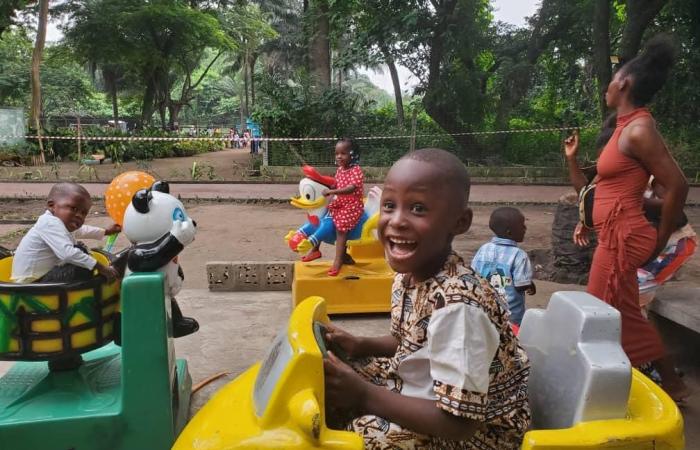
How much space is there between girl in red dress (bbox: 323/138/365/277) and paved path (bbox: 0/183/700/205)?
7.17m

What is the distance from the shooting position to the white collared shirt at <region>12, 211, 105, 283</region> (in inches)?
88.1

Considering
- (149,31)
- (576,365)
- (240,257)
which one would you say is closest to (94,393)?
(576,365)

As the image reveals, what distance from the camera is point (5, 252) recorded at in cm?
250

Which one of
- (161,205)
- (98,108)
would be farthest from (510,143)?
(98,108)

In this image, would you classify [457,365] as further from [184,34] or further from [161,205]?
[184,34]

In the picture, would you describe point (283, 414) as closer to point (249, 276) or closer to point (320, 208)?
point (320, 208)

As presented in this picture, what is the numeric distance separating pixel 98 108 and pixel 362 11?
1737 inches

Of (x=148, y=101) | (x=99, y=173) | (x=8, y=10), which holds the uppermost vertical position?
(x=8, y=10)

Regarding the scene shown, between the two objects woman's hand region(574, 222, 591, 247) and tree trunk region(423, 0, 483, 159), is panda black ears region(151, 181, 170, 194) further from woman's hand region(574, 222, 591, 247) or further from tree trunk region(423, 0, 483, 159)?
tree trunk region(423, 0, 483, 159)

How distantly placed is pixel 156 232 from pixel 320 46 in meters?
14.1

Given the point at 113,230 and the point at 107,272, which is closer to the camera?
the point at 107,272

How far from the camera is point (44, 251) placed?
7.65 ft

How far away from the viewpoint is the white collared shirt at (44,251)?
88.1 inches

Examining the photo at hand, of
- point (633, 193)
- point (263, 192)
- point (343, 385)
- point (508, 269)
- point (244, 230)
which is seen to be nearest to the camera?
point (343, 385)
